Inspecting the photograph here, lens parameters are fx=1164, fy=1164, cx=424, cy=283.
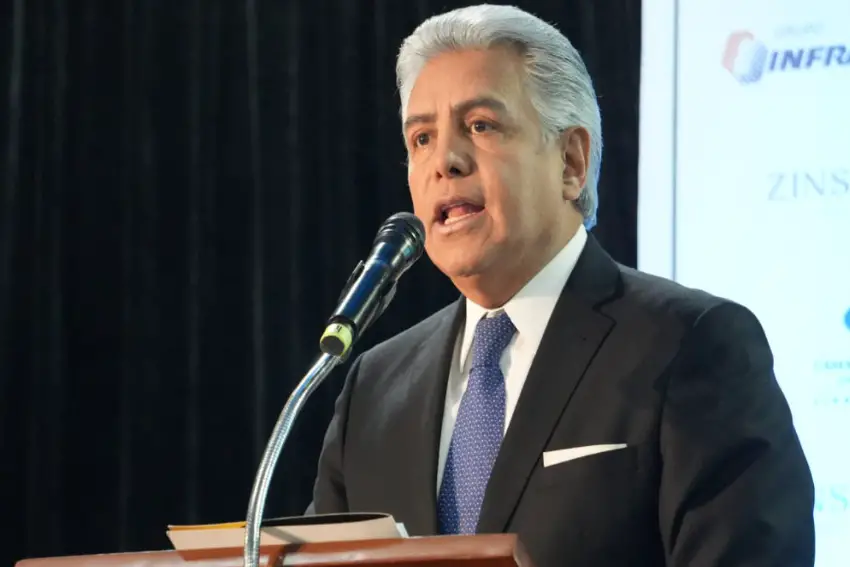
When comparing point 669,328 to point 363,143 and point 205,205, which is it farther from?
point 205,205

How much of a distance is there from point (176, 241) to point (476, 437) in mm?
2032

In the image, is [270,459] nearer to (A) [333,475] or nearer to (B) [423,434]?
(B) [423,434]

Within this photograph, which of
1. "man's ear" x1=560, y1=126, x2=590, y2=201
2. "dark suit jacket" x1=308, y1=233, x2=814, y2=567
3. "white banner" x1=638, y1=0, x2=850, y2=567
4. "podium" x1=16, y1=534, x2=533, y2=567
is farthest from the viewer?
"white banner" x1=638, y1=0, x2=850, y2=567

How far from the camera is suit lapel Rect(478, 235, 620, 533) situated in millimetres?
1823

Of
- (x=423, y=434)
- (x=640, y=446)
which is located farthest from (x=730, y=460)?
(x=423, y=434)

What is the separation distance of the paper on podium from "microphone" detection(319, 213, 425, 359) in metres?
0.22

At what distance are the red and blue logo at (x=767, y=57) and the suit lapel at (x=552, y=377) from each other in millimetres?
919

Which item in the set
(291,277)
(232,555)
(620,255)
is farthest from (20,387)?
(232,555)

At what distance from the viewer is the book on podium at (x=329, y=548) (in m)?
Answer: 1.16

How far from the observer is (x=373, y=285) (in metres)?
1.48

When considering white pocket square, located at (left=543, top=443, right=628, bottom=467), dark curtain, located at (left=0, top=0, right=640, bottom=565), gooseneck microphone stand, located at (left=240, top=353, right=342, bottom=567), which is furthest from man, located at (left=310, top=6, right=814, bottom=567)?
dark curtain, located at (left=0, top=0, right=640, bottom=565)

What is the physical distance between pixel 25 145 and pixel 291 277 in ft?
3.42

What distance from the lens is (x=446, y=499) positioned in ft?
6.41

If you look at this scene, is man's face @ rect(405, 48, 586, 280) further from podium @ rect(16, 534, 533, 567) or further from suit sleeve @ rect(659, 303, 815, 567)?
podium @ rect(16, 534, 533, 567)
